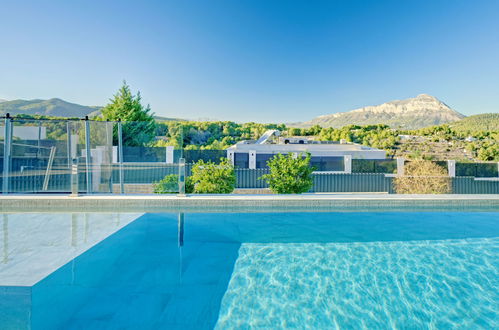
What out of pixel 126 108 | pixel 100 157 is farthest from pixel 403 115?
pixel 100 157

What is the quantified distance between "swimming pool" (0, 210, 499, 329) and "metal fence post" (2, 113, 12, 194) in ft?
2.67

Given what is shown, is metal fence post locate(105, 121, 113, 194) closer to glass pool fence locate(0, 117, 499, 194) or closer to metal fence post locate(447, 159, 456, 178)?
glass pool fence locate(0, 117, 499, 194)

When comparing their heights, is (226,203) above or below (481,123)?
below

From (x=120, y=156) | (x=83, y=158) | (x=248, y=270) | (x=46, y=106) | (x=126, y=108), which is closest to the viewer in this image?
(x=248, y=270)

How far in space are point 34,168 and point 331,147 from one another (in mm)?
20094

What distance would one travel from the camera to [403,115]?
8075 centimetres

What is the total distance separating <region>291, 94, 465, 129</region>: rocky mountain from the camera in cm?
7350

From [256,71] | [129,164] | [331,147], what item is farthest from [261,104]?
[129,164]

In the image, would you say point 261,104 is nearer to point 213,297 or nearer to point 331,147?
point 331,147

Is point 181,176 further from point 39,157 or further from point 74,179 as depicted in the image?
point 39,157

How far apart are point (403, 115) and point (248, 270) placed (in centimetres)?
8868

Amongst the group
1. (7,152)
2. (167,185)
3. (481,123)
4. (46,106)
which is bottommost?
(167,185)

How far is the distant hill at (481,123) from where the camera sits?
4416 cm

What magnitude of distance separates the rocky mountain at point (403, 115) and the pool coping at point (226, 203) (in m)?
65.5
